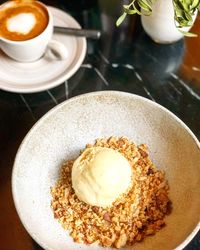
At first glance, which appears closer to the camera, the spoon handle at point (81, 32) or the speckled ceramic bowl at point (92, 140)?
the speckled ceramic bowl at point (92, 140)

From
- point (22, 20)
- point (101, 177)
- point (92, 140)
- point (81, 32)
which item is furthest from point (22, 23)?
point (101, 177)

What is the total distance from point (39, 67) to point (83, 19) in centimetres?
19

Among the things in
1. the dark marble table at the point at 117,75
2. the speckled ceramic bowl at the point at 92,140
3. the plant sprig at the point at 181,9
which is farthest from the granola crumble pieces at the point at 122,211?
the plant sprig at the point at 181,9

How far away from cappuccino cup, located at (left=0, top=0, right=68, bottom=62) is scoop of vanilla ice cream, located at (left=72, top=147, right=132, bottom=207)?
286 mm

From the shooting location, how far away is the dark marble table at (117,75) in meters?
0.83

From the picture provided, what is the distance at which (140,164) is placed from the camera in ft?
2.46

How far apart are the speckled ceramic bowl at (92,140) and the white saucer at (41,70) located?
0.12 m

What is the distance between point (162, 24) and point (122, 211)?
1.34ft

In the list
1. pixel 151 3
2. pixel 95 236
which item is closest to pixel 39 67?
pixel 151 3

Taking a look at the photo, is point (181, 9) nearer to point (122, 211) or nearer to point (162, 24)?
point (162, 24)

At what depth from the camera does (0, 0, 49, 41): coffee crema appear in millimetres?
846

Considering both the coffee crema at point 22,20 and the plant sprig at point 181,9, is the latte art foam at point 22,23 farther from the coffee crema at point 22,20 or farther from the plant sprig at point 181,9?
the plant sprig at point 181,9

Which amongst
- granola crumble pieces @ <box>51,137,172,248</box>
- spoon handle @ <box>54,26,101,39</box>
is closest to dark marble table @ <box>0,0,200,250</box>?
spoon handle @ <box>54,26,101,39</box>

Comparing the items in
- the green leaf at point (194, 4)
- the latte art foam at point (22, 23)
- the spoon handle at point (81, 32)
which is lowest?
the spoon handle at point (81, 32)
